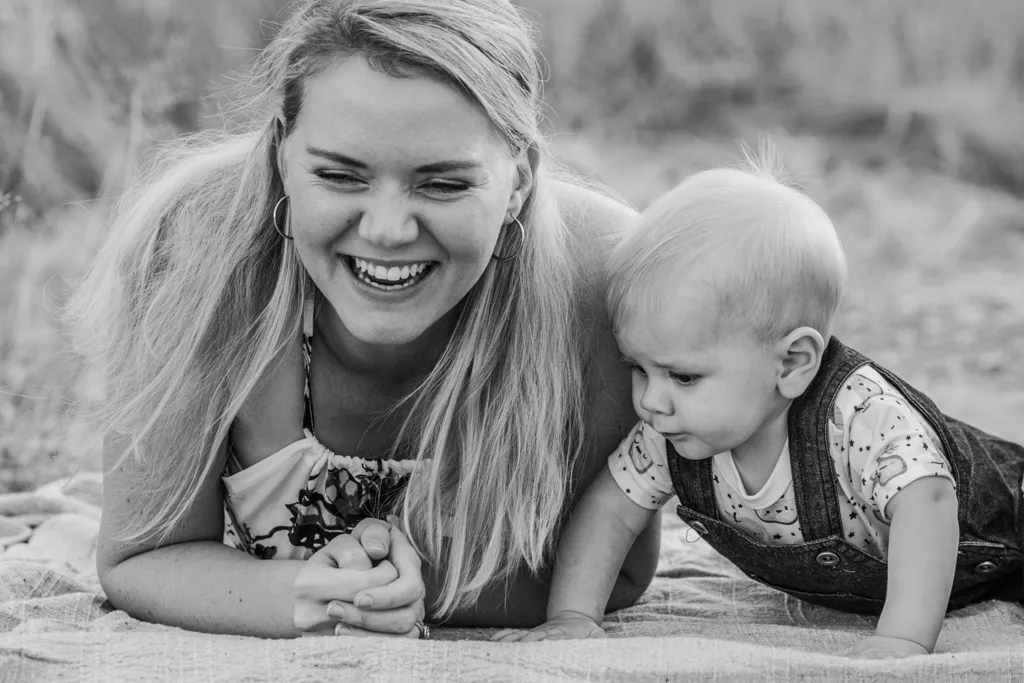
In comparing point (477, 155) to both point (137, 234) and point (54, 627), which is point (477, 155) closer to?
point (137, 234)

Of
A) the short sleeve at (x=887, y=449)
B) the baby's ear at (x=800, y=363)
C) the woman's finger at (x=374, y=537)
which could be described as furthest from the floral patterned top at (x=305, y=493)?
the short sleeve at (x=887, y=449)

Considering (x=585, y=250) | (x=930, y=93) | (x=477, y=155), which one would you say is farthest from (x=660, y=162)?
(x=477, y=155)

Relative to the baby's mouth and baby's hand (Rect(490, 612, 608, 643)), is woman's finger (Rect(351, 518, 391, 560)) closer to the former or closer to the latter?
baby's hand (Rect(490, 612, 608, 643))

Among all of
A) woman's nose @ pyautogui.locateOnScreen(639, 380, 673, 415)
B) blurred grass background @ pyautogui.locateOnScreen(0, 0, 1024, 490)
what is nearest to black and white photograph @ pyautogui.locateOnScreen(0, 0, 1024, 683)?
woman's nose @ pyautogui.locateOnScreen(639, 380, 673, 415)

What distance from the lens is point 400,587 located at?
6.98ft

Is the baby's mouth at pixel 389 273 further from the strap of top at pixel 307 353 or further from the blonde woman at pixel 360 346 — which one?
the strap of top at pixel 307 353

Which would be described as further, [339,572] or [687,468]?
[687,468]

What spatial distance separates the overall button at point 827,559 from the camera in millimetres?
2309

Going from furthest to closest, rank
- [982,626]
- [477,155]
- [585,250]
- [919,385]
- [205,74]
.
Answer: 1. [205,74]
2. [919,385]
3. [585,250]
4. [982,626]
5. [477,155]

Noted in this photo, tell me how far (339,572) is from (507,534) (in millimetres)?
402

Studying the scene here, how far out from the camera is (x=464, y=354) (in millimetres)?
2389

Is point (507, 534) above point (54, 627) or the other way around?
above

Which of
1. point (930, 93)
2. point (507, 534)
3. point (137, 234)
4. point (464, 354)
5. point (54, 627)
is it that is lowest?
point (54, 627)

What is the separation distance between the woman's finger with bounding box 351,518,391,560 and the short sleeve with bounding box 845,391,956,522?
0.85 metres
